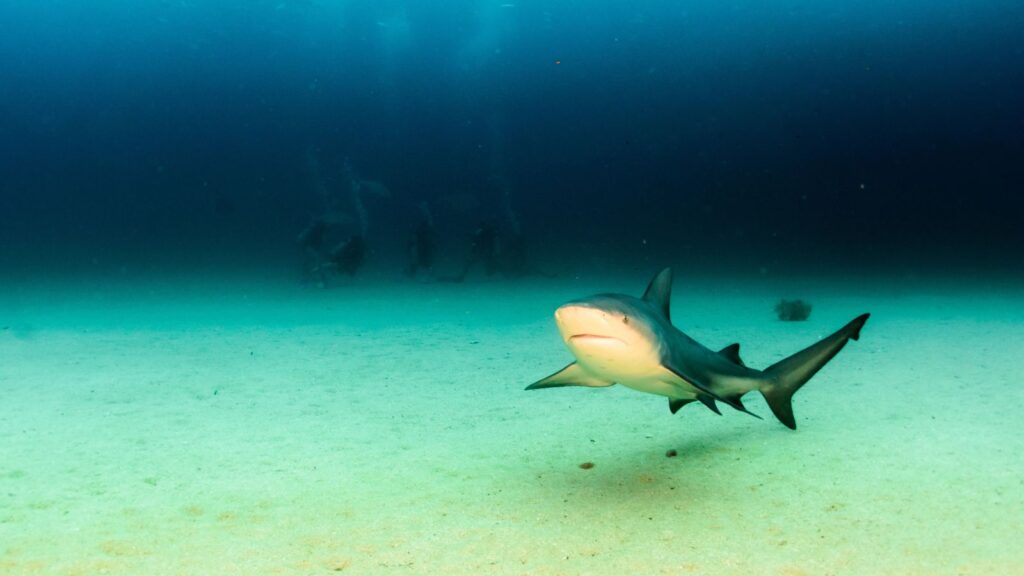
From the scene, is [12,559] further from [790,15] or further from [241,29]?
[241,29]

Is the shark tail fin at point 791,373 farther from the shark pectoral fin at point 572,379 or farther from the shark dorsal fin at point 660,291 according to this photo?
the shark pectoral fin at point 572,379

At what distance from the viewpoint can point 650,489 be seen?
3461mm

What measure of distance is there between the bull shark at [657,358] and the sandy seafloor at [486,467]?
53 cm

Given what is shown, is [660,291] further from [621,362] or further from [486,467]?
[486,467]

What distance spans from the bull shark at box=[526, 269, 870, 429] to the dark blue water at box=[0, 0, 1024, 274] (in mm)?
64415

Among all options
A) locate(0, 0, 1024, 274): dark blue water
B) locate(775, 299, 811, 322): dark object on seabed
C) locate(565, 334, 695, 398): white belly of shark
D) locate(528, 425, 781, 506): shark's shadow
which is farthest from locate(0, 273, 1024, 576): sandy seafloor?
locate(0, 0, 1024, 274): dark blue water

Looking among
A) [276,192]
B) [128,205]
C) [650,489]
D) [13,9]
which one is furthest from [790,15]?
[128,205]

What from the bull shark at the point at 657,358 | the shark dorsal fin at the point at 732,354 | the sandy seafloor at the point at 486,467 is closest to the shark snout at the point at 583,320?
the bull shark at the point at 657,358

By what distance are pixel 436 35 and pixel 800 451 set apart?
9246cm

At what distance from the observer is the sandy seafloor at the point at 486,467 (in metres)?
2.72

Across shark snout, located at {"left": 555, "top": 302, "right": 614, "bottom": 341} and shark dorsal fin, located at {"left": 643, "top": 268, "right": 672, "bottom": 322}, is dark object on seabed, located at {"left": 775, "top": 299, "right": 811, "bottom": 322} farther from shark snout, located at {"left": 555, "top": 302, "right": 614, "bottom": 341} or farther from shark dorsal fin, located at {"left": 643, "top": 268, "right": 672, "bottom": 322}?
shark snout, located at {"left": 555, "top": 302, "right": 614, "bottom": 341}

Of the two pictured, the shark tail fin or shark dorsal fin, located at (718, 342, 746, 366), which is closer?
the shark tail fin

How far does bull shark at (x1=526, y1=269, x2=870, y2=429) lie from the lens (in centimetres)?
279

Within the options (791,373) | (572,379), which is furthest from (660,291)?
(791,373)
